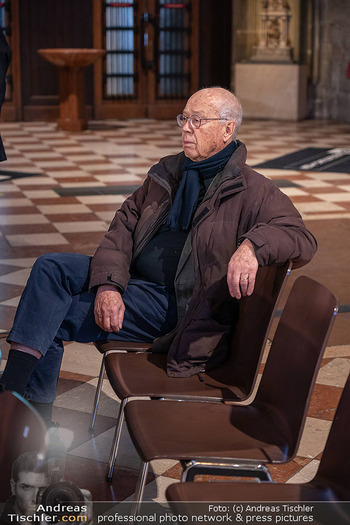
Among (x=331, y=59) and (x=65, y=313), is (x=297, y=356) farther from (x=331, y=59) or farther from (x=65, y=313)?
(x=331, y=59)

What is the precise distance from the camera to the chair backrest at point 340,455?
6.34ft

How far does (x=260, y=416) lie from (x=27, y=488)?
688 mm

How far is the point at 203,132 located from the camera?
287cm

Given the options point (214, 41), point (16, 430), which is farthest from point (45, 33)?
point (16, 430)

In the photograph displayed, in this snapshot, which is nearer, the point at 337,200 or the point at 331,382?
the point at 331,382

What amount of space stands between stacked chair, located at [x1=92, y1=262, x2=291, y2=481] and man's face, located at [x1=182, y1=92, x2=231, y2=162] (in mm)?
502

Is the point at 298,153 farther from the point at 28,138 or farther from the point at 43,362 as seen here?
the point at 43,362

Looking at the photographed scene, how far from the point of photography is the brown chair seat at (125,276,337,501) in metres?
2.12

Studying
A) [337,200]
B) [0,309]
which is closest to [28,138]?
[337,200]

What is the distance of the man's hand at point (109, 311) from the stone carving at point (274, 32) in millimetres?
12633

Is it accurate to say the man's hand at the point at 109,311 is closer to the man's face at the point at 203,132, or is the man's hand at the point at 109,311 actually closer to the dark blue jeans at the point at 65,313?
the dark blue jeans at the point at 65,313

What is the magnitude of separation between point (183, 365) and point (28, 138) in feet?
33.9

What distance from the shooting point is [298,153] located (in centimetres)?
1098

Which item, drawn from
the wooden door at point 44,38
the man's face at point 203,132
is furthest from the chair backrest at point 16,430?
the wooden door at point 44,38
